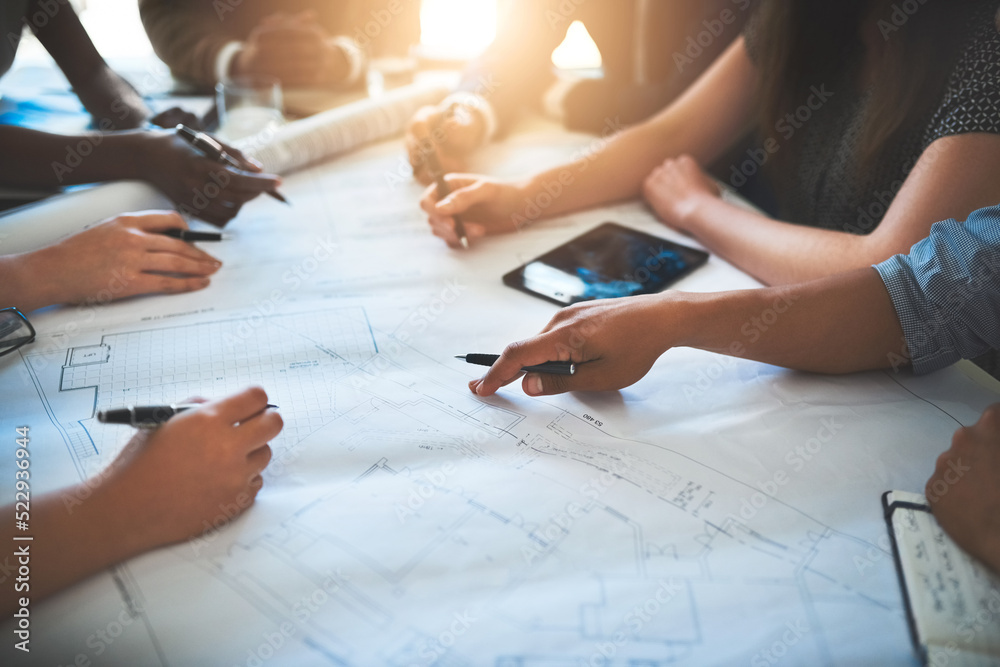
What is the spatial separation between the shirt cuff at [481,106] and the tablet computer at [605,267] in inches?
17.2

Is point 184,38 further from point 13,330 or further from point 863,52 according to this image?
point 863,52

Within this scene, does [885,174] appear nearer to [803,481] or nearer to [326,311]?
[803,481]

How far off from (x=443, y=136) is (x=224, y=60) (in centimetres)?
72

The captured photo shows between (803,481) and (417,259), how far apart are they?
0.62m

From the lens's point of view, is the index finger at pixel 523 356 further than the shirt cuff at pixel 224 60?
No

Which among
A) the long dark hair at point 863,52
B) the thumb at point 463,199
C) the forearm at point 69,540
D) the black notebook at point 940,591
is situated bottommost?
the black notebook at point 940,591

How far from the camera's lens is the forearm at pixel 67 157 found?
988mm

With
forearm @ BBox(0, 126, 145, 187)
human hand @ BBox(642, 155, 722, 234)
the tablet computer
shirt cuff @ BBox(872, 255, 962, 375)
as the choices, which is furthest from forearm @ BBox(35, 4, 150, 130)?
shirt cuff @ BBox(872, 255, 962, 375)

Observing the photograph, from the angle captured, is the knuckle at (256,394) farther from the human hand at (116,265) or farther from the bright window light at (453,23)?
the bright window light at (453,23)

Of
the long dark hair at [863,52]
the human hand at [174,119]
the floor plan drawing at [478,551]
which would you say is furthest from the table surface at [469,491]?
the human hand at [174,119]

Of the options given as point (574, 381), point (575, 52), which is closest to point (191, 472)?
point (574, 381)

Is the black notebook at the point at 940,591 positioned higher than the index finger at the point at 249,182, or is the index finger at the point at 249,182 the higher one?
the index finger at the point at 249,182

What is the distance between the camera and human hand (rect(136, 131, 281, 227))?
100cm

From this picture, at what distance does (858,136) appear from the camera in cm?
96
